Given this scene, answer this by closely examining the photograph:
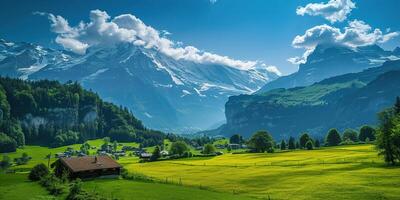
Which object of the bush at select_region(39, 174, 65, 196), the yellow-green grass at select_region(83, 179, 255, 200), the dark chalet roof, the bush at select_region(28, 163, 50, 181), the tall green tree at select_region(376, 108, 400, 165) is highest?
the tall green tree at select_region(376, 108, 400, 165)

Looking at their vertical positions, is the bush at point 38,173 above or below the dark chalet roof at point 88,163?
below

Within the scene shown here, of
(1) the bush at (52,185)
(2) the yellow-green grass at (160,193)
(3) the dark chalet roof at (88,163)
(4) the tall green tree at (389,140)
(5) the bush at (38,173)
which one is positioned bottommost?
(2) the yellow-green grass at (160,193)

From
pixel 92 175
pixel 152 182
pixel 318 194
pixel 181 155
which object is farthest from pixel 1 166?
pixel 318 194

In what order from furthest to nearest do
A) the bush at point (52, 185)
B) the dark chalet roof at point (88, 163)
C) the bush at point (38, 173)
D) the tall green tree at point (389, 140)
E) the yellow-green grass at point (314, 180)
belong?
the dark chalet roof at point (88, 163) < the bush at point (38, 173) < the tall green tree at point (389, 140) < the bush at point (52, 185) < the yellow-green grass at point (314, 180)

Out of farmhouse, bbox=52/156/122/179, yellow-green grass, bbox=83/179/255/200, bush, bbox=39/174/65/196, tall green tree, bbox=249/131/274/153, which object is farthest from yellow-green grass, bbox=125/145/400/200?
tall green tree, bbox=249/131/274/153

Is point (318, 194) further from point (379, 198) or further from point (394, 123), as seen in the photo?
point (394, 123)

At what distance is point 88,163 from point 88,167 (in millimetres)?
3147

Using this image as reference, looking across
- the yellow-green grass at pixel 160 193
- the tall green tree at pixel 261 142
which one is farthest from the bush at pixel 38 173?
the tall green tree at pixel 261 142

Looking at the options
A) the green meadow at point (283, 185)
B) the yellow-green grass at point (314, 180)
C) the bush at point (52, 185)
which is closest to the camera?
the yellow-green grass at point (314, 180)

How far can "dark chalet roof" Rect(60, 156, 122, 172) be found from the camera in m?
104

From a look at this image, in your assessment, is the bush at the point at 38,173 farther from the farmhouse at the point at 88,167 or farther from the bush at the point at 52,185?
the bush at the point at 52,185

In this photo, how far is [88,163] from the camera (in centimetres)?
10831

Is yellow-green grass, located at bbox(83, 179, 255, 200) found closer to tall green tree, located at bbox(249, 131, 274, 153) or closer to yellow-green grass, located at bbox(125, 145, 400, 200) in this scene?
yellow-green grass, located at bbox(125, 145, 400, 200)

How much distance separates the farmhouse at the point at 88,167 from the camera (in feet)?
339
